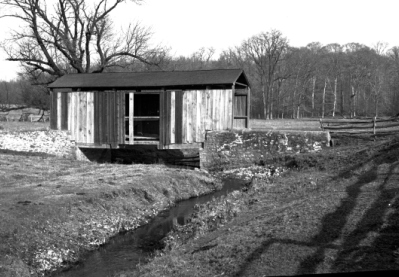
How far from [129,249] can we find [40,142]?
12.9m

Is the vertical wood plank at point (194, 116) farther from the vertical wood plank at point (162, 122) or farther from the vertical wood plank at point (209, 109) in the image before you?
the vertical wood plank at point (162, 122)

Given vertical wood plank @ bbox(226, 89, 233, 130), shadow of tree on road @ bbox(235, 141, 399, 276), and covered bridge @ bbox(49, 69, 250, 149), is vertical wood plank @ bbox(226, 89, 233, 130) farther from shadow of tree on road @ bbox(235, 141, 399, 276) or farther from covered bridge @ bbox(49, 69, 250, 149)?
shadow of tree on road @ bbox(235, 141, 399, 276)

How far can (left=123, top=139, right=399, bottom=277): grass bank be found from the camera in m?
5.55

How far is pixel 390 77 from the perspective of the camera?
54781 mm

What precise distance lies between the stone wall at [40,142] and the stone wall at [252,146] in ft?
22.7

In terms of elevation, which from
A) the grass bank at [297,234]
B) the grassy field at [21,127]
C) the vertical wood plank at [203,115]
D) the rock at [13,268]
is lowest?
the rock at [13,268]

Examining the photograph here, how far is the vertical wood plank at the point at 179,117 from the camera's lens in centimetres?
1991

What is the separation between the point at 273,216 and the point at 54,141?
1493 centimetres

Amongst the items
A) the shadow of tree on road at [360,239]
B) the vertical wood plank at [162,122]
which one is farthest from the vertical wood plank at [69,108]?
the shadow of tree on road at [360,239]

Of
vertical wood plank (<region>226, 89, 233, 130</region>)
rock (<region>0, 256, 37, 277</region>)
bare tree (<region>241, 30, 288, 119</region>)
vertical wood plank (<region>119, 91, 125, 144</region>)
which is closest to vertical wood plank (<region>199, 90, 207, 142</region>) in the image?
vertical wood plank (<region>226, 89, 233, 130</region>)

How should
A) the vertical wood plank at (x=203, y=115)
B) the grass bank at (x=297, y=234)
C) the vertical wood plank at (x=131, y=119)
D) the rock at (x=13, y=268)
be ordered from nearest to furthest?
the grass bank at (x=297, y=234) → the rock at (x=13, y=268) → the vertical wood plank at (x=203, y=115) → the vertical wood plank at (x=131, y=119)

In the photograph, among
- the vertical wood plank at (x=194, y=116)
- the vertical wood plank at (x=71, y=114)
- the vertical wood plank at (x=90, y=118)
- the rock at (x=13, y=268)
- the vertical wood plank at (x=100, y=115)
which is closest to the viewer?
the rock at (x=13, y=268)

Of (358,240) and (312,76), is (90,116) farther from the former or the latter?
(312,76)

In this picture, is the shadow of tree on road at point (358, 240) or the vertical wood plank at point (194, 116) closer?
the shadow of tree on road at point (358, 240)
